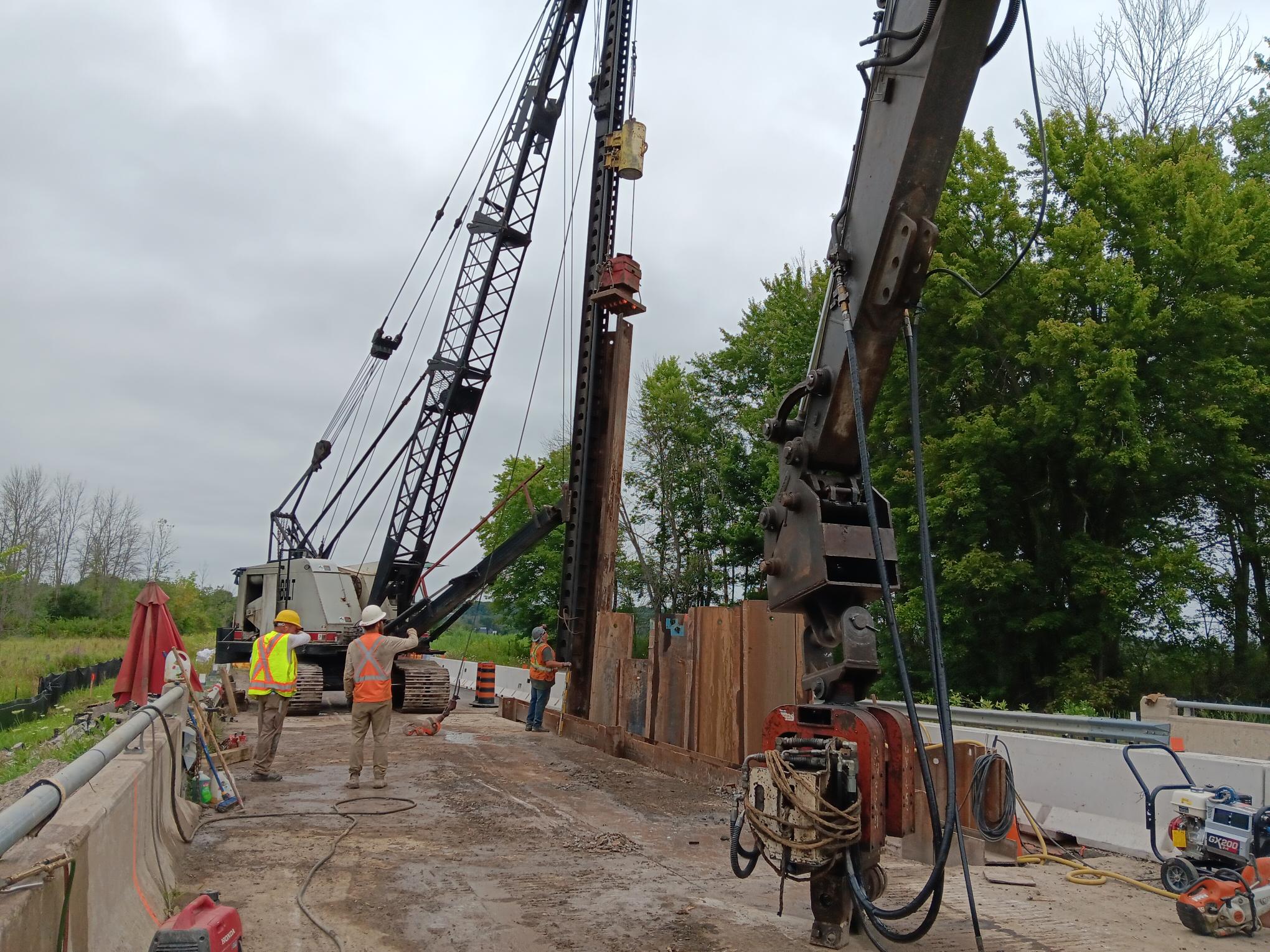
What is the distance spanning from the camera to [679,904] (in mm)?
5660

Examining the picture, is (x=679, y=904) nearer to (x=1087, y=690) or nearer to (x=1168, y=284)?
(x=1087, y=690)

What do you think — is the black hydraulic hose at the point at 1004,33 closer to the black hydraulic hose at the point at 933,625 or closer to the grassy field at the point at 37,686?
the black hydraulic hose at the point at 933,625

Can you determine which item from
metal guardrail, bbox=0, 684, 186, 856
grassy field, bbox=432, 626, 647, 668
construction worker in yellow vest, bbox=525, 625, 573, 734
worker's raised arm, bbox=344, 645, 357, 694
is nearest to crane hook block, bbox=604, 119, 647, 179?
construction worker in yellow vest, bbox=525, 625, 573, 734

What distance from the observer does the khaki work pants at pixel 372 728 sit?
381 inches

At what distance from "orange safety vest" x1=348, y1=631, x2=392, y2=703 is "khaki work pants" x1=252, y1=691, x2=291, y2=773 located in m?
0.81

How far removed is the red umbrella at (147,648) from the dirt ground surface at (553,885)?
1.28 metres

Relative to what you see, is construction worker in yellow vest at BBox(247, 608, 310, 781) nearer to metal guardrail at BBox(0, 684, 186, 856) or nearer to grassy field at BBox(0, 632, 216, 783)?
grassy field at BBox(0, 632, 216, 783)

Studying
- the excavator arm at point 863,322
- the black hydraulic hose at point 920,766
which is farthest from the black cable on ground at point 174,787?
the black hydraulic hose at point 920,766

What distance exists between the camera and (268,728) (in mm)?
9867

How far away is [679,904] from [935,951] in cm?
151

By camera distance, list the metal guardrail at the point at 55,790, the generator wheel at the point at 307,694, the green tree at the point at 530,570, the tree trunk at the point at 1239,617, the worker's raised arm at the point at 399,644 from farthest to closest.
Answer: the green tree at the point at 530,570 → the tree trunk at the point at 1239,617 → the generator wheel at the point at 307,694 → the worker's raised arm at the point at 399,644 → the metal guardrail at the point at 55,790

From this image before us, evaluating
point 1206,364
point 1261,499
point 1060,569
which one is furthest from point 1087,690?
point 1206,364

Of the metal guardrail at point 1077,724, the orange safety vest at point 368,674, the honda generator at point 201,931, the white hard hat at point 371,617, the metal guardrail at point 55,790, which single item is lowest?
the honda generator at point 201,931

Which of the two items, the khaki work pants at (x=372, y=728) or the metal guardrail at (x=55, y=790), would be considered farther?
the khaki work pants at (x=372, y=728)
